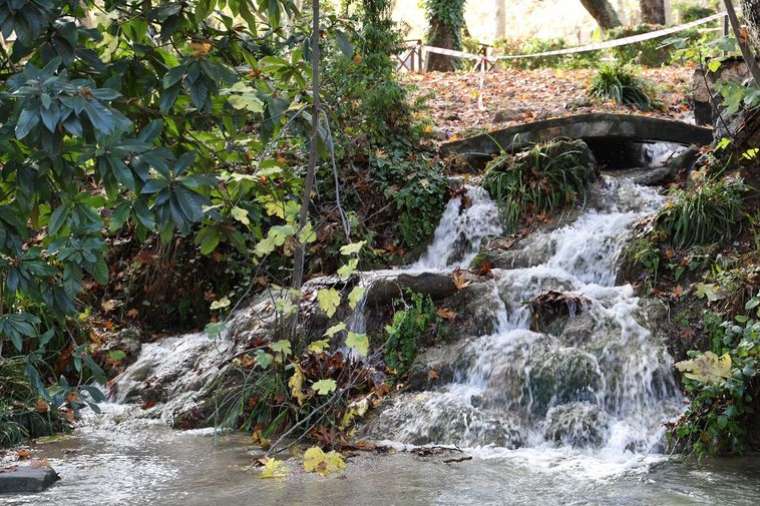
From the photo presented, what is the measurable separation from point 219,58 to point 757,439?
4.33m

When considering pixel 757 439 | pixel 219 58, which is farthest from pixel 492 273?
pixel 219 58

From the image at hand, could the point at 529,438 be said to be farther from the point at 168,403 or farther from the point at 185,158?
A: the point at 185,158

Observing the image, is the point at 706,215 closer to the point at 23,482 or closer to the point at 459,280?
the point at 459,280

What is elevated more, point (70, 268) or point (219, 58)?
point (219, 58)

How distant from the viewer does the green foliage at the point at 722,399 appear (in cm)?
599

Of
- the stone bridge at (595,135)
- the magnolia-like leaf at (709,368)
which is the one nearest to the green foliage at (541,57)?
the stone bridge at (595,135)

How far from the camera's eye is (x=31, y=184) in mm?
3684

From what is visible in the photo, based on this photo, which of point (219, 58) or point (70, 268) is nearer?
point (70, 268)

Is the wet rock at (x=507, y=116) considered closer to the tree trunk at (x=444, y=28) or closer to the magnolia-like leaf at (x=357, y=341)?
the tree trunk at (x=444, y=28)

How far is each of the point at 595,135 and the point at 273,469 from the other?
754 centimetres

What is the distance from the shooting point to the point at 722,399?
6273 mm

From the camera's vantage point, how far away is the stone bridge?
10.9 metres

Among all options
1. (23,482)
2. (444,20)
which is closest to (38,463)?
(23,482)

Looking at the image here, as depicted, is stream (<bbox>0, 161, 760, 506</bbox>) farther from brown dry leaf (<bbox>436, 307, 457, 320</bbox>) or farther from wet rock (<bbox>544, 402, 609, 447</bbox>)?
brown dry leaf (<bbox>436, 307, 457, 320</bbox>)
